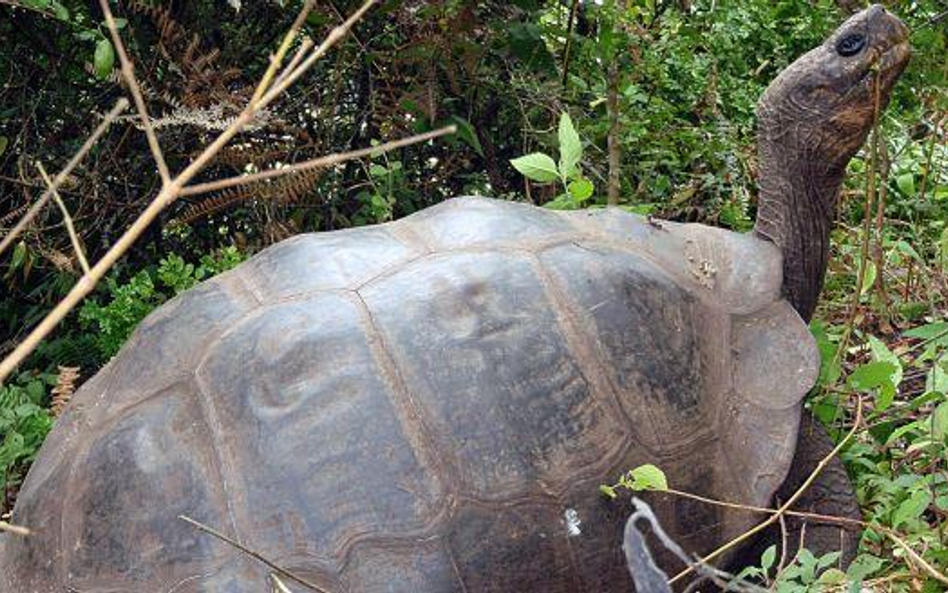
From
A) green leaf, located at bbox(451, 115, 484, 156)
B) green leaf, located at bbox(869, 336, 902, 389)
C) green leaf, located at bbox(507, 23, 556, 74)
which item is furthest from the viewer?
green leaf, located at bbox(507, 23, 556, 74)

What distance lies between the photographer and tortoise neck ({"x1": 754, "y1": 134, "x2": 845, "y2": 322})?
3.39 metres

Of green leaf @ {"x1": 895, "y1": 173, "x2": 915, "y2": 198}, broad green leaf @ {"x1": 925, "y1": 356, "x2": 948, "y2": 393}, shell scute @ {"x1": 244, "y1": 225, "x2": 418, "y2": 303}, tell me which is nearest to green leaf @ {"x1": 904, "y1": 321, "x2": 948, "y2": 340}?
broad green leaf @ {"x1": 925, "y1": 356, "x2": 948, "y2": 393}

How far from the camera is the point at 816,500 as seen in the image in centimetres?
306

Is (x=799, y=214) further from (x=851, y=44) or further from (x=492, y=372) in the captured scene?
(x=492, y=372)

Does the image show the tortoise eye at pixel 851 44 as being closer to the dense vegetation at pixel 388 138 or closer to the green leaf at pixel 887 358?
the dense vegetation at pixel 388 138

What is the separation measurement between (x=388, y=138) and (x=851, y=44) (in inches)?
61.0

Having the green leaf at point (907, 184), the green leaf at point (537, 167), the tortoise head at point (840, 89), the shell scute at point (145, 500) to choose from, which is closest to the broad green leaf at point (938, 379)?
the tortoise head at point (840, 89)

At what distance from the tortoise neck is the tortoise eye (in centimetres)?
26

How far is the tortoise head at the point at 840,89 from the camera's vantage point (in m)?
3.29

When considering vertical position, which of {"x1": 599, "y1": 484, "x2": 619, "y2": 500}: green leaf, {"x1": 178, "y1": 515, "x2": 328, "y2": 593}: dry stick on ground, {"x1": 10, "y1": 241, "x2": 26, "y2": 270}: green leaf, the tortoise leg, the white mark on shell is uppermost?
{"x1": 178, "y1": 515, "x2": 328, "y2": 593}: dry stick on ground

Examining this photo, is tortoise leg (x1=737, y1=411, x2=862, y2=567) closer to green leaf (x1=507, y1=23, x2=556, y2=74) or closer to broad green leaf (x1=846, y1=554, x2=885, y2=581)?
broad green leaf (x1=846, y1=554, x2=885, y2=581)

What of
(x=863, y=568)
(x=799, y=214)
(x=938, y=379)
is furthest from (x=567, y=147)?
(x=863, y=568)

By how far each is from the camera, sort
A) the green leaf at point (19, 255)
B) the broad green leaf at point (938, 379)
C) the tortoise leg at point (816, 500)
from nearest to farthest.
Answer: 1. the broad green leaf at point (938, 379)
2. the tortoise leg at point (816, 500)
3. the green leaf at point (19, 255)

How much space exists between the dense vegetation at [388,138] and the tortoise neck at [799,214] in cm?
18
